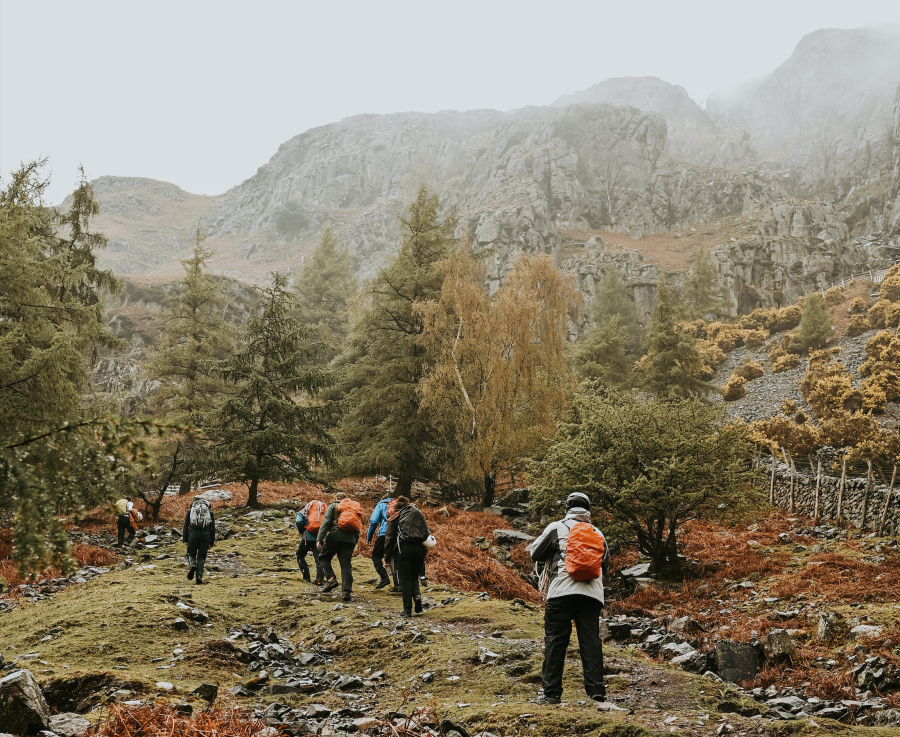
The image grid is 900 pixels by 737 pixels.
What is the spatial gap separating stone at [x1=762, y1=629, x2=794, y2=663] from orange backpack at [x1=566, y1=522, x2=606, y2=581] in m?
3.48

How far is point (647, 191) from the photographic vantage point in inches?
3639

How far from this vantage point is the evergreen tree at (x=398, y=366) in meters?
20.0

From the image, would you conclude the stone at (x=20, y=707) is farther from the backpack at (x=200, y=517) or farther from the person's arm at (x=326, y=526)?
the backpack at (x=200, y=517)

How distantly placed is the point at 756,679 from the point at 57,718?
723cm

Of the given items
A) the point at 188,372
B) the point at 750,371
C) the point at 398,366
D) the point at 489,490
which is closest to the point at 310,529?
the point at 489,490

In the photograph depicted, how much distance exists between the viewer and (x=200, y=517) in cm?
1033

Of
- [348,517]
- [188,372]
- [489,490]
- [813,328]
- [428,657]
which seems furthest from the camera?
[813,328]

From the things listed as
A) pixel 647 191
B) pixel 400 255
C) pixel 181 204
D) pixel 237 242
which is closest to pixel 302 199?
pixel 237 242

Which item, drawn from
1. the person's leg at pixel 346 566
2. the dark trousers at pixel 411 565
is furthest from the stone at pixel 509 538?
the dark trousers at pixel 411 565

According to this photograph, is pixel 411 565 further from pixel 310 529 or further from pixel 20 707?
pixel 20 707

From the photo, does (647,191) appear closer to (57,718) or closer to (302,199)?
(302,199)

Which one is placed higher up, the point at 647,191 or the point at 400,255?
the point at 647,191

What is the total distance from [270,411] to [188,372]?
6.48 metres

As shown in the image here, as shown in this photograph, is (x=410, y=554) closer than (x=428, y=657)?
No
